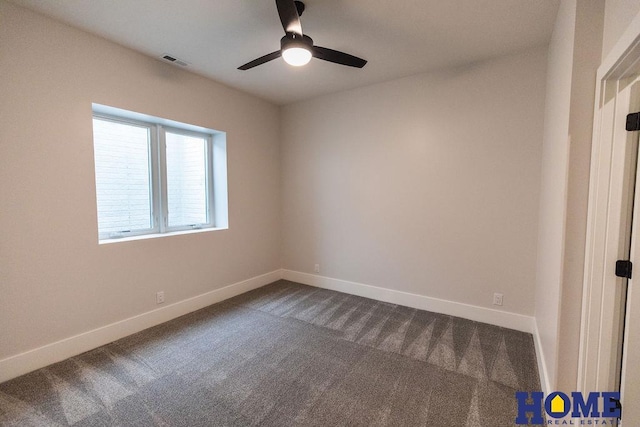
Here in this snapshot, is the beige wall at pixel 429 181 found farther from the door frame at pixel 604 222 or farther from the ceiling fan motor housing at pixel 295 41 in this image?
the ceiling fan motor housing at pixel 295 41

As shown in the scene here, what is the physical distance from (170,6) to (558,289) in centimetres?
309

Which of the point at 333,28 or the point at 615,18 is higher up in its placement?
the point at 333,28

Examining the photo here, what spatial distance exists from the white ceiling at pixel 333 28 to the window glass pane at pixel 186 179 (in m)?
0.89

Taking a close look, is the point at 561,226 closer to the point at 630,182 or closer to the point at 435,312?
the point at 630,182

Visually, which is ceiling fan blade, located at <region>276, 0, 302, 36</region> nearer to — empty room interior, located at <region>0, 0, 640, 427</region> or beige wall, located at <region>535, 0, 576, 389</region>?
empty room interior, located at <region>0, 0, 640, 427</region>

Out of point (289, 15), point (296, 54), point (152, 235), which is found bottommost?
point (152, 235)

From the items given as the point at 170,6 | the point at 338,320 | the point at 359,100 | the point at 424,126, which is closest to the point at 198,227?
the point at 338,320

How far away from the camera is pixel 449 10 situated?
2.00 metres

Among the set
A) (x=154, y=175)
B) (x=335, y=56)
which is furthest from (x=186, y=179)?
(x=335, y=56)

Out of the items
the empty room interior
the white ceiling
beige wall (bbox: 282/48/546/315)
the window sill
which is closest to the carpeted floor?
the empty room interior

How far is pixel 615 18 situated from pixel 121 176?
145 inches

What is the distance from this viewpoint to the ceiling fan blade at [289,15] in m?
1.59

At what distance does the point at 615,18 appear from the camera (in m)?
1.22

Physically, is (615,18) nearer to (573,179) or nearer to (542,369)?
(573,179)
